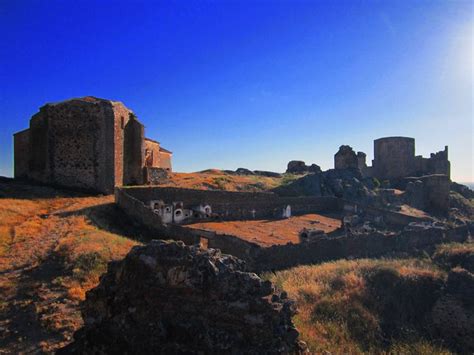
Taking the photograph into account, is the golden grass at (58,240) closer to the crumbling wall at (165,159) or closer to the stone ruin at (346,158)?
the crumbling wall at (165,159)

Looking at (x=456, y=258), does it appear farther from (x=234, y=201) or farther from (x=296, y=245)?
(x=234, y=201)

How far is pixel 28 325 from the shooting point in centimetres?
612

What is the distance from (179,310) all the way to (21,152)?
20788mm

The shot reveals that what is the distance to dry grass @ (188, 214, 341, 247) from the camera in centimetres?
1494

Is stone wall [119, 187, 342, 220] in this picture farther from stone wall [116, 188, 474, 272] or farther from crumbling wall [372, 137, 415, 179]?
crumbling wall [372, 137, 415, 179]

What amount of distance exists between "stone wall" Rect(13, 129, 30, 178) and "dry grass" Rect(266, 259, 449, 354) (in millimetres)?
17215

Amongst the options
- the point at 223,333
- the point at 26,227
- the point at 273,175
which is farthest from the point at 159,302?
the point at 273,175

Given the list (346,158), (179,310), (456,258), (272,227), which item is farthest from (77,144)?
(346,158)

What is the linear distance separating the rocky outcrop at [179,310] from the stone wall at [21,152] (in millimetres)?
19203

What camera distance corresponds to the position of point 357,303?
9.58 metres

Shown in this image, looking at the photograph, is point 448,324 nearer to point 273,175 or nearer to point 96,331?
point 96,331

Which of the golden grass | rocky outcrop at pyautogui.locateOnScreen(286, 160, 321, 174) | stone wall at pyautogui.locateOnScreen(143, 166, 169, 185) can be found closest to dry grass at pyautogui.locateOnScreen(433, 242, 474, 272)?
the golden grass

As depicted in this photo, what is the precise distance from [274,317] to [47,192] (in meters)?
16.5

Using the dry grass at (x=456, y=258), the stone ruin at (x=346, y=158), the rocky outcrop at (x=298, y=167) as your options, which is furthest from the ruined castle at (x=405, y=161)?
the dry grass at (x=456, y=258)
